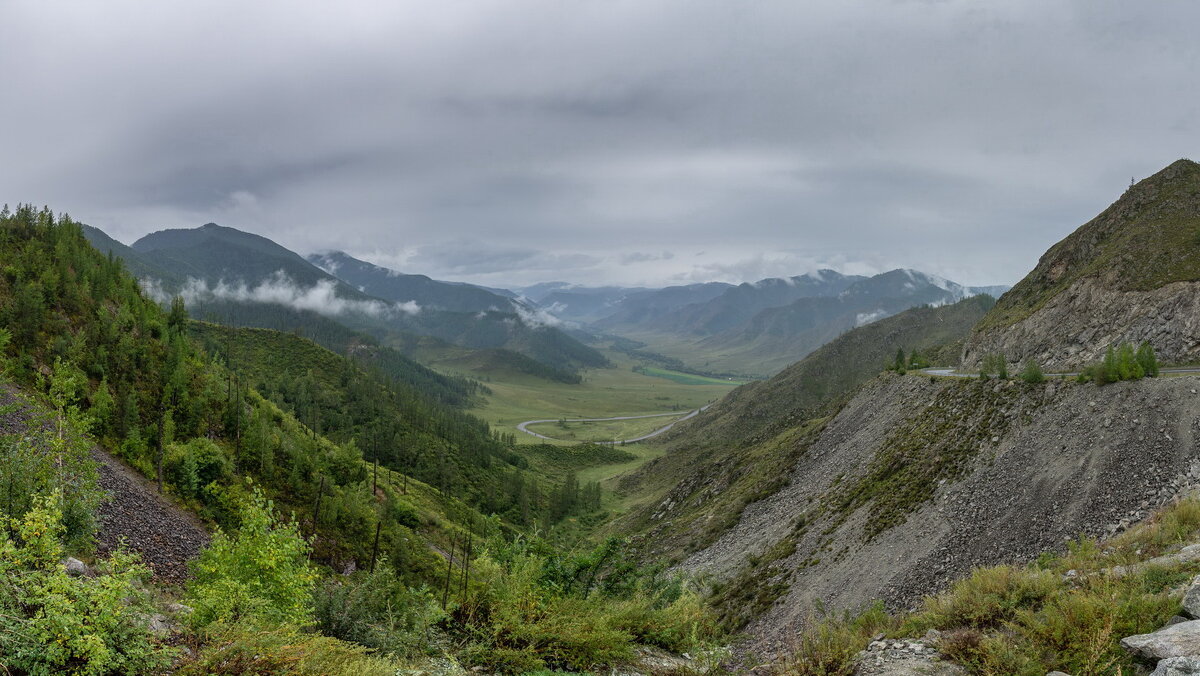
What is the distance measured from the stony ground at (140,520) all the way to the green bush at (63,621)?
10378 millimetres

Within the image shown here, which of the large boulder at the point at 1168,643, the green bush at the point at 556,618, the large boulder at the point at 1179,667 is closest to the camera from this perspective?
the large boulder at the point at 1179,667

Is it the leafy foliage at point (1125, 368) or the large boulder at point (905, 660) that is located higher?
the leafy foliage at point (1125, 368)

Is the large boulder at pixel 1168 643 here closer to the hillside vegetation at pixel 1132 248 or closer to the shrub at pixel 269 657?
the shrub at pixel 269 657

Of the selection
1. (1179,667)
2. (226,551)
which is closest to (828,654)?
(1179,667)


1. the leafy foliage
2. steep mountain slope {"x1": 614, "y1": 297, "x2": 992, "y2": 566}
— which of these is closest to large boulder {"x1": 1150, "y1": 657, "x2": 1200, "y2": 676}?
the leafy foliage

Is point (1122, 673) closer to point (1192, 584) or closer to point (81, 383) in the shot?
point (1192, 584)

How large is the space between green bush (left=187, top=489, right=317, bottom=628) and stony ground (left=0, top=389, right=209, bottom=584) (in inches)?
227

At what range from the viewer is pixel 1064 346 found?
188ft

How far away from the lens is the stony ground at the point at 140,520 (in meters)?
18.5

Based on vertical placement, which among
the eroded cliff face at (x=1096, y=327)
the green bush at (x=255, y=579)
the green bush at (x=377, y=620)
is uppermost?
the eroded cliff face at (x=1096, y=327)

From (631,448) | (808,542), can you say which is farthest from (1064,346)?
(631,448)

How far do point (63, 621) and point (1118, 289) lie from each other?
80394 millimetres

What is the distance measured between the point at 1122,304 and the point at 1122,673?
2516 inches

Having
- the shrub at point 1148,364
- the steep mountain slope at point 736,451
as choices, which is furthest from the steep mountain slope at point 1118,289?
the steep mountain slope at point 736,451
